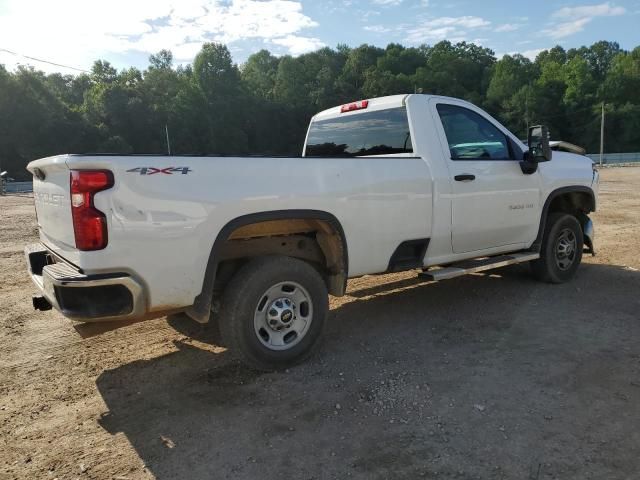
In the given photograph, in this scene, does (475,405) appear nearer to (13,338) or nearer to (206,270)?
(206,270)

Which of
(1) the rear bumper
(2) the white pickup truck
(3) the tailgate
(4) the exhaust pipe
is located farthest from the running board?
(4) the exhaust pipe

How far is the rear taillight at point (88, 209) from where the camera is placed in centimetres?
295

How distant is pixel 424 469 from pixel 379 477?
25 cm

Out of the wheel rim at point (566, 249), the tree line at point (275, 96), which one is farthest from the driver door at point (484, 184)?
the tree line at point (275, 96)

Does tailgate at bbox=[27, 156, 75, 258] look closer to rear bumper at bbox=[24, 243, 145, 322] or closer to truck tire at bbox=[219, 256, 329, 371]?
rear bumper at bbox=[24, 243, 145, 322]

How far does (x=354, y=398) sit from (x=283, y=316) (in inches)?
32.4

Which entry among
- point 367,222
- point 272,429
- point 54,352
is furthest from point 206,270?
point 54,352

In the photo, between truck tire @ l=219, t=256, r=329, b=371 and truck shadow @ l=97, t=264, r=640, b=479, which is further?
truck tire @ l=219, t=256, r=329, b=371

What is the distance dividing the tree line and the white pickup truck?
53.3 meters

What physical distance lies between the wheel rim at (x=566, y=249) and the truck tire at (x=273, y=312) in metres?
3.54

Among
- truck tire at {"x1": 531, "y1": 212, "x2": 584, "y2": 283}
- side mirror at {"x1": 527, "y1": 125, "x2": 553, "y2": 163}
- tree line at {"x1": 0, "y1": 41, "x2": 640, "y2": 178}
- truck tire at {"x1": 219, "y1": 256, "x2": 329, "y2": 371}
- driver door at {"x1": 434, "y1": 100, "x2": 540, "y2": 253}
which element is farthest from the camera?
tree line at {"x1": 0, "y1": 41, "x2": 640, "y2": 178}

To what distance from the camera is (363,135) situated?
5133 mm

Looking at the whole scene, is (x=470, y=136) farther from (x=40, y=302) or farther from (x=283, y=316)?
(x=40, y=302)

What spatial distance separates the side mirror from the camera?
5098mm
